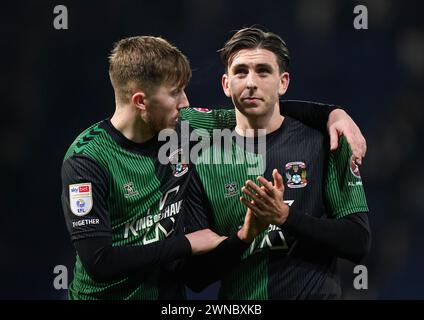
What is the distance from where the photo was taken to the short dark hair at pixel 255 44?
3113 mm

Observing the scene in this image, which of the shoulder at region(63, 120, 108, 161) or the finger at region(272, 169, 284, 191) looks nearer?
the finger at region(272, 169, 284, 191)

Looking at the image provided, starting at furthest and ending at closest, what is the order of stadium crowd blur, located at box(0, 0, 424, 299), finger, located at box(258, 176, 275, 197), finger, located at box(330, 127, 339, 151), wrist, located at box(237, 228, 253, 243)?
stadium crowd blur, located at box(0, 0, 424, 299), finger, located at box(330, 127, 339, 151), wrist, located at box(237, 228, 253, 243), finger, located at box(258, 176, 275, 197)

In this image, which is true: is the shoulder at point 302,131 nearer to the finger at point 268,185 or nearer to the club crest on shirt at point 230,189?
the club crest on shirt at point 230,189

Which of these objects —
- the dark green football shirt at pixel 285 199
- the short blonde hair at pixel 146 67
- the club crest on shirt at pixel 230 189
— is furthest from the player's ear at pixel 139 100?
the club crest on shirt at pixel 230 189

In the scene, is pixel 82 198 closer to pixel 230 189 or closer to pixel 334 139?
pixel 230 189

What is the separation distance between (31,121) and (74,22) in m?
0.71

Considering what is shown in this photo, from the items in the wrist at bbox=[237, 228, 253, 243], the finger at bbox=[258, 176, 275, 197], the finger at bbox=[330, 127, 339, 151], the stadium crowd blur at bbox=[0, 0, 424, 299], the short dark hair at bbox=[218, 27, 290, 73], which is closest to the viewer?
the finger at bbox=[258, 176, 275, 197]

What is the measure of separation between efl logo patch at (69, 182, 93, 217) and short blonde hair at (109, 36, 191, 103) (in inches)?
16.9

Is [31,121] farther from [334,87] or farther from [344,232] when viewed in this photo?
[344,232]

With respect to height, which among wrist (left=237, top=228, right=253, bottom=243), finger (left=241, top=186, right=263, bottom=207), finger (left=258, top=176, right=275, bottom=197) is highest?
finger (left=258, top=176, right=275, bottom=197)

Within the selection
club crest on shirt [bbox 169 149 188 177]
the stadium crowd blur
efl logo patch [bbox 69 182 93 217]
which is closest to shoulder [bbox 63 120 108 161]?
efl logo patch [bbox 69 182 93 217]

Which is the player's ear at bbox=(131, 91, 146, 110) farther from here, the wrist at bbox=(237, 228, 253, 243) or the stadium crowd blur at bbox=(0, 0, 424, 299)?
the stadium crowd blur at bbox=(0, 0, 424, 299)

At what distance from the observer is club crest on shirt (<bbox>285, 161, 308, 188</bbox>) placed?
3.02 metres
